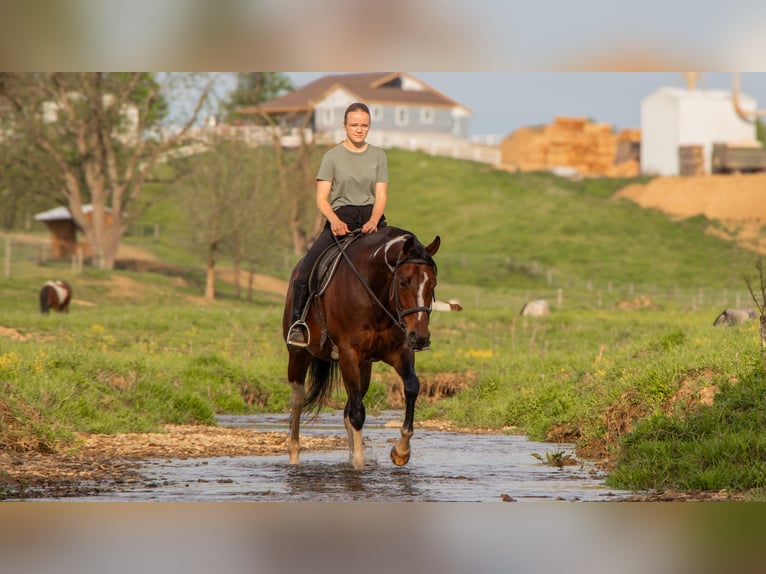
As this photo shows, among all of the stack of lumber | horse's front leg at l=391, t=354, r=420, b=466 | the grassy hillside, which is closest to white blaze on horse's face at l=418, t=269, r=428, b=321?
horse's front leg at l=391, t=354, r=420, b=466

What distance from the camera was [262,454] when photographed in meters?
13.6

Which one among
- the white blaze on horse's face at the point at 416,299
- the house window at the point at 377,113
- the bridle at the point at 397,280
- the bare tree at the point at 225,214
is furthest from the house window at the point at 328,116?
the white blaze on horse's face at the point at 416,299

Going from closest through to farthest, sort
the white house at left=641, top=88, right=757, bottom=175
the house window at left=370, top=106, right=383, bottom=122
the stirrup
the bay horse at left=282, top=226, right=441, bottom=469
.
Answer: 1. the bay horse at left=282, top=226, right=441, bottom=469
2. the stirrup
3. the white house at left=641, top=88, right=757, bottom=175
4. the house window at left=370, top=106, right=383, bottom=122

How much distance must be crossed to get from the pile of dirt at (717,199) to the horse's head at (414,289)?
7847 cm

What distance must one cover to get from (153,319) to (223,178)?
83.1 ft

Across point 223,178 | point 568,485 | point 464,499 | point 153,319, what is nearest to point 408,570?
point 464,499

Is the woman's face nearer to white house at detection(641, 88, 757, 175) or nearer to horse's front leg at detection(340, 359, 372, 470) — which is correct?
horse's front leg at detection(340, 359, 372, 470)

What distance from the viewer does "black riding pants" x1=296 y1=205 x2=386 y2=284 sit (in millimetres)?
12680

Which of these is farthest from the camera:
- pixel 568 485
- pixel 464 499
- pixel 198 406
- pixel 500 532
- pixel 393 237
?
pixel 198 406

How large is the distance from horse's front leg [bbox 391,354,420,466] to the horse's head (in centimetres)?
54

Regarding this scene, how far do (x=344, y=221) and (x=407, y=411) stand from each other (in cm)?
211

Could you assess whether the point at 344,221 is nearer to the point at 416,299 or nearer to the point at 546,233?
the point at 416,299

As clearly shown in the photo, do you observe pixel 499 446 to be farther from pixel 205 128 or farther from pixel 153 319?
pixel 205 128

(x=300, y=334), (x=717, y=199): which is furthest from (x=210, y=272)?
(x=717, y=199)
